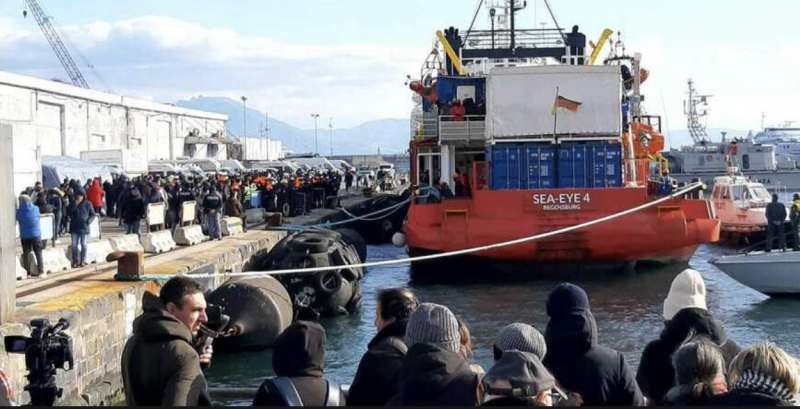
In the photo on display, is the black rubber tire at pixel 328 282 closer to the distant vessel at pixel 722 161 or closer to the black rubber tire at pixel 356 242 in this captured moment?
the black rubber tire at pixel 356 242

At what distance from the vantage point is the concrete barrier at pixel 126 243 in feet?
57.3

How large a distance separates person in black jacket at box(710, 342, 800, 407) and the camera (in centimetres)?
434

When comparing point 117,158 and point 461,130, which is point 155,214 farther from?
point 117,158

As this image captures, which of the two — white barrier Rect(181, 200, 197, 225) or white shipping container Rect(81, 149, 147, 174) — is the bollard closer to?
white barrier Rect(181, 200, 197, 225)

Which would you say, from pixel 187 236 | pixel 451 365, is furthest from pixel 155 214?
pixel 451 365

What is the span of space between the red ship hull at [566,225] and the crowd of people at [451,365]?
562 inches

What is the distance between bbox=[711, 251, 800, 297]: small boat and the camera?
17.9m

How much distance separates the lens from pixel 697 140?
227ft

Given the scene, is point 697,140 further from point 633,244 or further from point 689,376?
point 689,376

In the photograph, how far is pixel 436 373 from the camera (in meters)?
3.98

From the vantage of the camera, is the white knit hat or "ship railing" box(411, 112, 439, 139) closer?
the white knit hat

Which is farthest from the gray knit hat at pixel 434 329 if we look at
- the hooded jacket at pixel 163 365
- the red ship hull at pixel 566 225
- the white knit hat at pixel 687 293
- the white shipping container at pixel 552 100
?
the white shipping container at pixel 552 100

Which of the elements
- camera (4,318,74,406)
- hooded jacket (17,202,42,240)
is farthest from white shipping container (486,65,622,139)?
camera (4,318,74,406)

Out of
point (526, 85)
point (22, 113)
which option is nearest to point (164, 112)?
point (22, 113)
